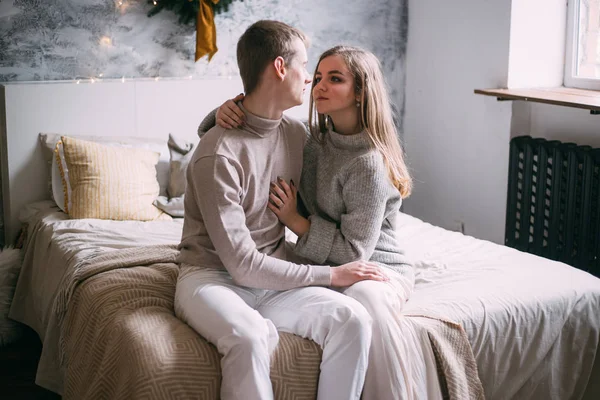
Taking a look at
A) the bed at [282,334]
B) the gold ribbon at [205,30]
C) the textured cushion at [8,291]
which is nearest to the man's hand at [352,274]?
the bed at [282,334]

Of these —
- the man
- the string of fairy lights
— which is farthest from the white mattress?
the string of fairy lights

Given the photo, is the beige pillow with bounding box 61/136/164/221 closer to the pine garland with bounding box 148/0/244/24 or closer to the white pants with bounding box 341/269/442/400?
the pine garland with bounding box 148/0/244/24

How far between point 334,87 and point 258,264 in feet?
1.76

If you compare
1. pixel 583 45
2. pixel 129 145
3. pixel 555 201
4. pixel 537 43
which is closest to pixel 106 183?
pixel 129 145

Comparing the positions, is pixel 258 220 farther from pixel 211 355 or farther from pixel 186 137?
pixel 186 137

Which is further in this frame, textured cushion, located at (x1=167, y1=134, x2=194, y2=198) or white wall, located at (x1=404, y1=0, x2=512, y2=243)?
white wall, located at (x1=404, y1=0, x2=512, y2=243)

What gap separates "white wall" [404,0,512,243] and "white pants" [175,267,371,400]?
1859 millimetres

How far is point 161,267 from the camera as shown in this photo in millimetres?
2346

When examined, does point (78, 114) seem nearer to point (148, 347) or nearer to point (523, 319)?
point (148, 347)

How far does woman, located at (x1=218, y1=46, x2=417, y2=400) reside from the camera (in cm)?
204

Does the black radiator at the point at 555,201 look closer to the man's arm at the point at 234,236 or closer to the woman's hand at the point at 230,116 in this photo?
the man's arm at the point at 234,236

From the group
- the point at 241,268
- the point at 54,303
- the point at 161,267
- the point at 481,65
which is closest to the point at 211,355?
the point at 241,268

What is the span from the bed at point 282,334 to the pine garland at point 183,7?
44.6 inches

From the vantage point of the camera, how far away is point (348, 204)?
2.07 m
